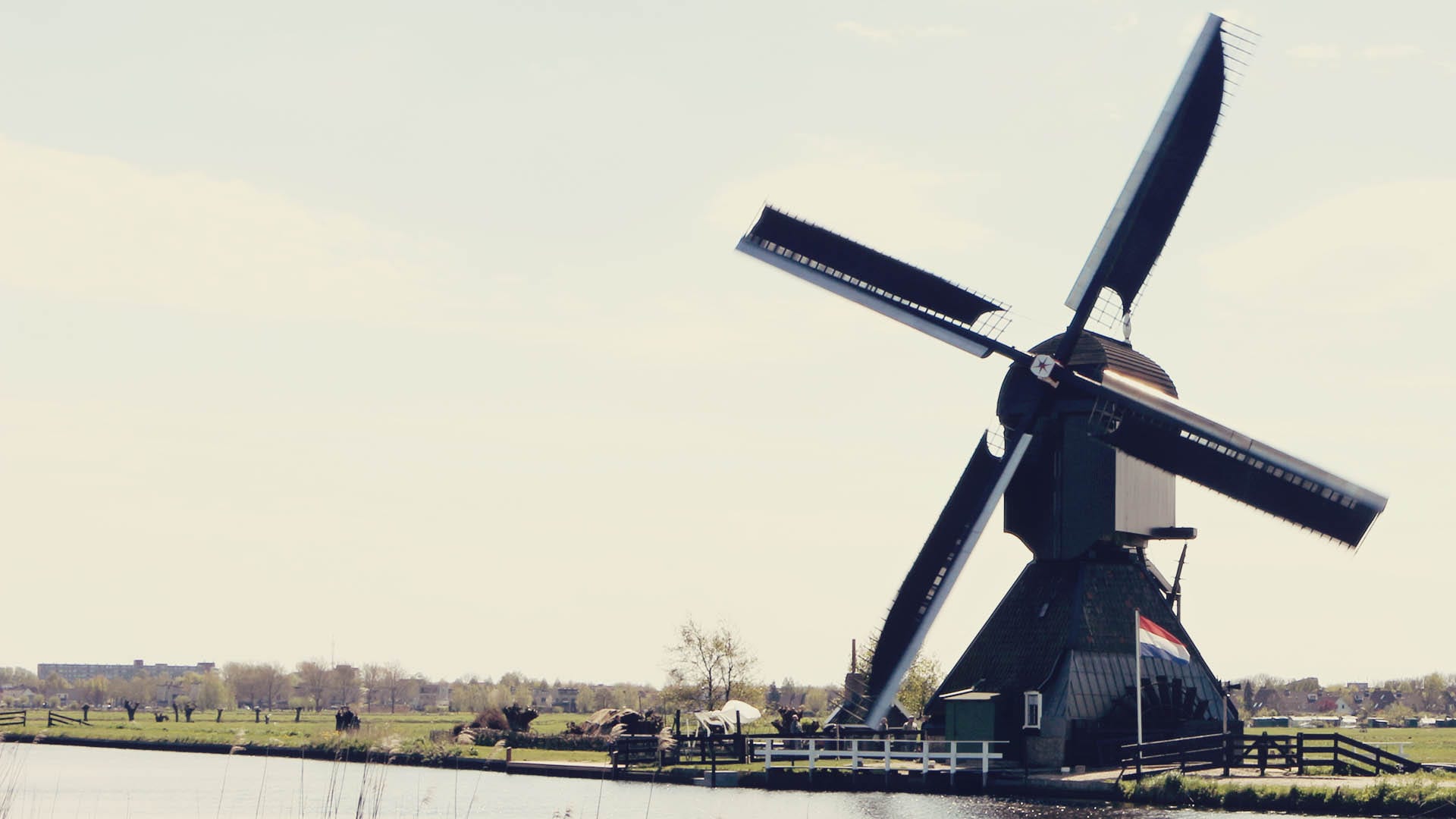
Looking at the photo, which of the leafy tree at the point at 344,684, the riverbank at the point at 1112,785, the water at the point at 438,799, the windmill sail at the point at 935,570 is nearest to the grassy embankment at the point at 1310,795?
the riverbank at the point at 1112,785

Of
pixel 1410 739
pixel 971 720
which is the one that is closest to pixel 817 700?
pixel 1410 739

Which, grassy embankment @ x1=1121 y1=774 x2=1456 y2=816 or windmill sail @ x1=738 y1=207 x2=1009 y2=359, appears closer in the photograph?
grassy embankment @ x1=1121 y1=774 x2=1456 y2=816

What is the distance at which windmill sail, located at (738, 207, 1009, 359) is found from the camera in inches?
1660

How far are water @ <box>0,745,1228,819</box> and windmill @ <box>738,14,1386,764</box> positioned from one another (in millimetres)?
4084

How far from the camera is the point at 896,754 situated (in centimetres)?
4025

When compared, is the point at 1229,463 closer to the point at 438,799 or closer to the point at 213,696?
the point at 438,799

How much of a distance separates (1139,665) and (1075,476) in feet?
15.7

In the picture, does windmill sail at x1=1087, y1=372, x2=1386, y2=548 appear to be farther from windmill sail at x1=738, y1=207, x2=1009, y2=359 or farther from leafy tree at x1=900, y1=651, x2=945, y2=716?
leafy tree at x1=900, y1=651, x2=945, y2=716

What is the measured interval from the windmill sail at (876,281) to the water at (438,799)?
1161 centimetres

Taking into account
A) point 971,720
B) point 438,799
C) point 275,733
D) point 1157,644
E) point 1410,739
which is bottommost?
point 438,799

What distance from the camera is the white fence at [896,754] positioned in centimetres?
3994

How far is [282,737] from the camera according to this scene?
68.3 m

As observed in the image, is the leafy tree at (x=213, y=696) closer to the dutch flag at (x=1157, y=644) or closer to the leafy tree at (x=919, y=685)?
the leafy tree at (x=919, y=685)

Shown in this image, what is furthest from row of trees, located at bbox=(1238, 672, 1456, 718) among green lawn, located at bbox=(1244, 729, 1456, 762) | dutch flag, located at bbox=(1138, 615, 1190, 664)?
dutch flag, located at bbox=(1138, 615, 1190, 664)
